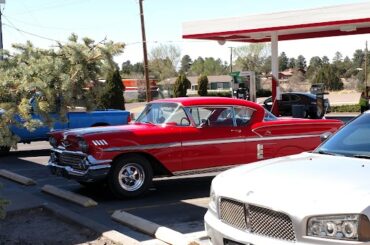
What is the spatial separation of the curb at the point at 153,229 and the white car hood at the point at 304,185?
132cm

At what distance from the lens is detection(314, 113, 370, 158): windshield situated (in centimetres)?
528

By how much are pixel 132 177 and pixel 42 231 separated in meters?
2.27

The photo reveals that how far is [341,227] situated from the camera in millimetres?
3732

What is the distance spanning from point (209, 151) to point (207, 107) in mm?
792

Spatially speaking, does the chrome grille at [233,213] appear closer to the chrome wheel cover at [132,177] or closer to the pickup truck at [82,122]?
the chrome wheel cover at [132,177]

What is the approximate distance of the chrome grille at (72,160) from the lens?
345 inches

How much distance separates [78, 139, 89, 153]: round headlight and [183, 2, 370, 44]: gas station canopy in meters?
16.5

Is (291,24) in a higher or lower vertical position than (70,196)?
higher

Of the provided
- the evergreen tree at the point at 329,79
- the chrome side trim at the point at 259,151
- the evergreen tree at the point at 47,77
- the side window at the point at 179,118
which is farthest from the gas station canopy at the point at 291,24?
the evergreen tree at the point at 329,79

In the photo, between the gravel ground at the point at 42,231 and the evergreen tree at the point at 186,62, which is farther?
the evergreen tree at the point at 186,62

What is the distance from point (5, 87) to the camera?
5.96 m

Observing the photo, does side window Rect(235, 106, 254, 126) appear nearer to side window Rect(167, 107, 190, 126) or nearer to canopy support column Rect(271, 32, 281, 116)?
side window Rect(167, 107, 190, 126)

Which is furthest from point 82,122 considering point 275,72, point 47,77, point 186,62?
point 186,62

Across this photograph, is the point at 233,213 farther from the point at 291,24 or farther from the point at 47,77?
the point at 291,24
